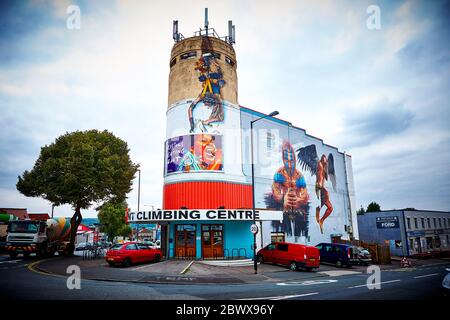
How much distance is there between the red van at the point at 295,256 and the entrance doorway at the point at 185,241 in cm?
675

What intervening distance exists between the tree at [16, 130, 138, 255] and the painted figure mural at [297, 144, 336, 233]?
22.6 m

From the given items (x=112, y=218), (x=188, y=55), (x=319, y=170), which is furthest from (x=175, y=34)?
(x=112, y=218)

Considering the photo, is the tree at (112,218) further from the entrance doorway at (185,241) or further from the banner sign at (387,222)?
the banner sign at (387,222)

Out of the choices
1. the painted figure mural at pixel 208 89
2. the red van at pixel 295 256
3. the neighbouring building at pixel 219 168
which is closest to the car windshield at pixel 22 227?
the neighbouring building at pixel 219 168

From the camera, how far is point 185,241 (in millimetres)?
24422

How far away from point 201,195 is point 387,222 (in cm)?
3608

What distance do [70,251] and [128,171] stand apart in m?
10.6

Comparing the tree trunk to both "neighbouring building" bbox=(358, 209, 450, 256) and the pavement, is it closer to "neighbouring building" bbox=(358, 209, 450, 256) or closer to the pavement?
the pavement

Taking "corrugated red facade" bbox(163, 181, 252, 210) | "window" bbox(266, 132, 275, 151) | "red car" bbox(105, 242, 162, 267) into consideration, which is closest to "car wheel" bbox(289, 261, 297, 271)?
"corrugated red facade" bbox(163, 181, 252, 210)

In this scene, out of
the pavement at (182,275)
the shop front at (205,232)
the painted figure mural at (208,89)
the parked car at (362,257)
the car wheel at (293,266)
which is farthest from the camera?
the painted figure mural at (208,89)

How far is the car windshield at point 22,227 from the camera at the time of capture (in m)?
25.0
